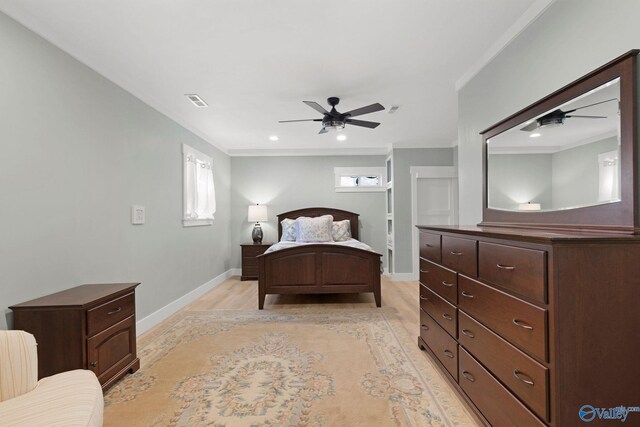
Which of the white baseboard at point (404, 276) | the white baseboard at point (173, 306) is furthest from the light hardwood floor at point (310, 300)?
the white baseboard at point (404, 276)

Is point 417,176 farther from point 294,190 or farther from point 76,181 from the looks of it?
point 76,181

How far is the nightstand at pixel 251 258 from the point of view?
5.43 meters

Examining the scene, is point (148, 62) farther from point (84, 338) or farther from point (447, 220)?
point (447, 220)

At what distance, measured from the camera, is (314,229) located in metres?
5.15

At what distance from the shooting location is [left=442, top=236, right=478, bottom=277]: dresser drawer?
1630 mm

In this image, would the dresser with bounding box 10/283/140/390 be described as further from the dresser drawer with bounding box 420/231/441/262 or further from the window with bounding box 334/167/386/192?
the window with bounding box 334/167/386/192

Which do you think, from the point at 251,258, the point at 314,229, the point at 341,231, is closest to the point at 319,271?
the point at 314,229

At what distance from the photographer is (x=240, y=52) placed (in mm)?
2309

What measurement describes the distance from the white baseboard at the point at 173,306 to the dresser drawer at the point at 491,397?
2906 millimetres

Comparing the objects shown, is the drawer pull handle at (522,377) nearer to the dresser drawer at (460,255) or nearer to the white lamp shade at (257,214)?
the dresser drawer at (460,255)

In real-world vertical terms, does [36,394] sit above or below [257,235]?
below

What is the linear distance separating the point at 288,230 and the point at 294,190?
0.89 m

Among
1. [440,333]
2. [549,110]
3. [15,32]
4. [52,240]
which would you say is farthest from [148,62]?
[440,333]

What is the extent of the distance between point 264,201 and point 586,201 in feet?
16.7
